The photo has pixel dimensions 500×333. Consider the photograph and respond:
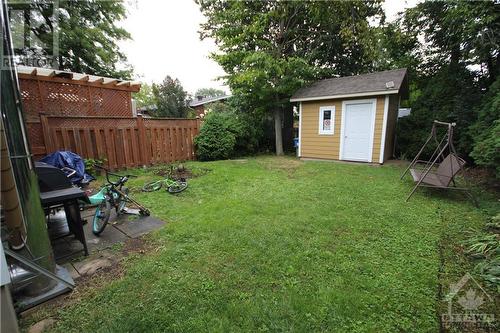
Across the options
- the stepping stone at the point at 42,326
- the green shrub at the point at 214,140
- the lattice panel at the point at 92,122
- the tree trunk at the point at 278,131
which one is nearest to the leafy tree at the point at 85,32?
the lattice panel at the point at 92,122

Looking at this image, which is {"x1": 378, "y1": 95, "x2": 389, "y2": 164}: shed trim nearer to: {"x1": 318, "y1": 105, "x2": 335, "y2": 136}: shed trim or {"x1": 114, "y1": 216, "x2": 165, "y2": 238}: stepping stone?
{"x1": 318, "y1": 105, "x2": 335, "y2": 136}: shed trim

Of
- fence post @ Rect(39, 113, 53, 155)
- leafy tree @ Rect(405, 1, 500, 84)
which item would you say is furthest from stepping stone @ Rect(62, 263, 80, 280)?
leafy tree @ Rect(405, 1, 500, 84)

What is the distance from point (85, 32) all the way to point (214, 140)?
1046cm

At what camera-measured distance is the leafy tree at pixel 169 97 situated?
1653 cm

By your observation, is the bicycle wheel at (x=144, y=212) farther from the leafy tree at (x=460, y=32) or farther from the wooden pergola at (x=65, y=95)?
the leafy tree at (x=460, y=32)

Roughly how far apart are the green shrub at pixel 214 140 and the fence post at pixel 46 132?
4.18m

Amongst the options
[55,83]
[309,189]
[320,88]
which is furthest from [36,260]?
[320,88]

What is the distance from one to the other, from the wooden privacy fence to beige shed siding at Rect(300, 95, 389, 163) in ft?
13.9

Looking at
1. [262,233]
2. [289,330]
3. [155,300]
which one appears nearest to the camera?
[289,330]

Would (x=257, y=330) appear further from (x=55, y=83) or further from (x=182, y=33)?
(x=182, y=33)

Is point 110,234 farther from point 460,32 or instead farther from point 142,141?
point 460,32

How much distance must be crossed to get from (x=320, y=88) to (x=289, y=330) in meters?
9.00

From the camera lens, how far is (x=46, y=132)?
214 inches

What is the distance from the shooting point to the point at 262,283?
212cm
